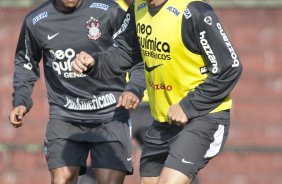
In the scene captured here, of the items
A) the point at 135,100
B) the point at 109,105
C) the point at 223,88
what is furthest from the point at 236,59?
the point at 109,105

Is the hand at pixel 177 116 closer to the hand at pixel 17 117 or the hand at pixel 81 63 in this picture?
the hand at pixel 81 63

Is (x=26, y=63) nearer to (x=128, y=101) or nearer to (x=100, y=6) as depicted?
(x=100, y=6)

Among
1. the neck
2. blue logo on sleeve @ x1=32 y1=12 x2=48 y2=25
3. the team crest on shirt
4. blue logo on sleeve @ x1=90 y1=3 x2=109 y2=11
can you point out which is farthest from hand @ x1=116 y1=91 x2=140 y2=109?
blue logo on sleeve @ x1=32 y1=12 x2=48 y2=25

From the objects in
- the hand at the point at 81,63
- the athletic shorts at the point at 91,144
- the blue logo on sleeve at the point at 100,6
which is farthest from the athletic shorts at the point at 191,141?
the blue logo on sleeve at the point at 100,6

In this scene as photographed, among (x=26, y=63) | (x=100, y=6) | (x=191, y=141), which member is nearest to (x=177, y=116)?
(x=191, y=141)

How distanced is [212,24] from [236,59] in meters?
0.29

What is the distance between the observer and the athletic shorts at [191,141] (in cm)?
748

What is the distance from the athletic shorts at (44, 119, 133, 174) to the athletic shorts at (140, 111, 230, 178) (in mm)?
1198

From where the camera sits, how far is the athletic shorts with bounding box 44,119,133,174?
911cm

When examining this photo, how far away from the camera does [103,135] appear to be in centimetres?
912

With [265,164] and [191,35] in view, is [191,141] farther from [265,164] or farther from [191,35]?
[265,164]

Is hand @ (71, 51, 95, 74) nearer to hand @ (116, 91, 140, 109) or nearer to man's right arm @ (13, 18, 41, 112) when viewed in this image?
hand @ (116, 91, 140, 109)

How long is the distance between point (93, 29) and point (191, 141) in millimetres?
1831

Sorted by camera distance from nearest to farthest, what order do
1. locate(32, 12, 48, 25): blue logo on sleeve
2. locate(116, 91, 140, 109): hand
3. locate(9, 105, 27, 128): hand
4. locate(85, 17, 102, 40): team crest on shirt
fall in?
1. locate(116, 91, 140, 109): hand
2. locate(9, 105, 27, 128): hand
3. locate(85, 17, 102, 40): team crest on shirt
4. locate(32, 12, 48, 25): blue logo on sleeve
